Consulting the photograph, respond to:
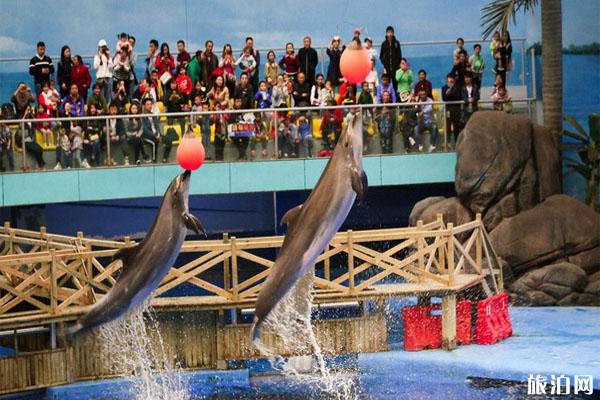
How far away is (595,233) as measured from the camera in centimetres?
2503

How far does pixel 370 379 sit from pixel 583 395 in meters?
2.86

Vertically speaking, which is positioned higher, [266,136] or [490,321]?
[266,136]

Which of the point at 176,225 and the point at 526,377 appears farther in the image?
the point at 526,377

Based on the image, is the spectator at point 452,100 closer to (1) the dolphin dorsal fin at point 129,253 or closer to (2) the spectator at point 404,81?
(2) the spectator at point 404,81

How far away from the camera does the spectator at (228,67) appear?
990 inches

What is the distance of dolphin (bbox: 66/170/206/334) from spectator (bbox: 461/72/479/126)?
45.0 feet

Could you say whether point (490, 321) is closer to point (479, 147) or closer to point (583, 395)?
point (583, 395)

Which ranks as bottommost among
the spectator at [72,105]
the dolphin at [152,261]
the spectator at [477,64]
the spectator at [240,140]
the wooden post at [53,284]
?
the wooden post at [53,284]

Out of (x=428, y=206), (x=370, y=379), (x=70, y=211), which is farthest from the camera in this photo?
(x=70, y=211)

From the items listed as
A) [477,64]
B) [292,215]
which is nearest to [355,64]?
[292,215]

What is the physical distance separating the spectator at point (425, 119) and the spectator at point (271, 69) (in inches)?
99.9

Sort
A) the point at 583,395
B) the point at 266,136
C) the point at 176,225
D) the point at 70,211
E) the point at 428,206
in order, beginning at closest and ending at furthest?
the point at 176,225 < the point at 583,395 < the point at 266,136 < the point at 428,206 < the point at 70,211

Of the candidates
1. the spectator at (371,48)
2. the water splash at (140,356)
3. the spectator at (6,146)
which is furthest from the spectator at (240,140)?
the water splash at (140,356)

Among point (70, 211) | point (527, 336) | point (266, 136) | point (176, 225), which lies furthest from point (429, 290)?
point (70, 211)
